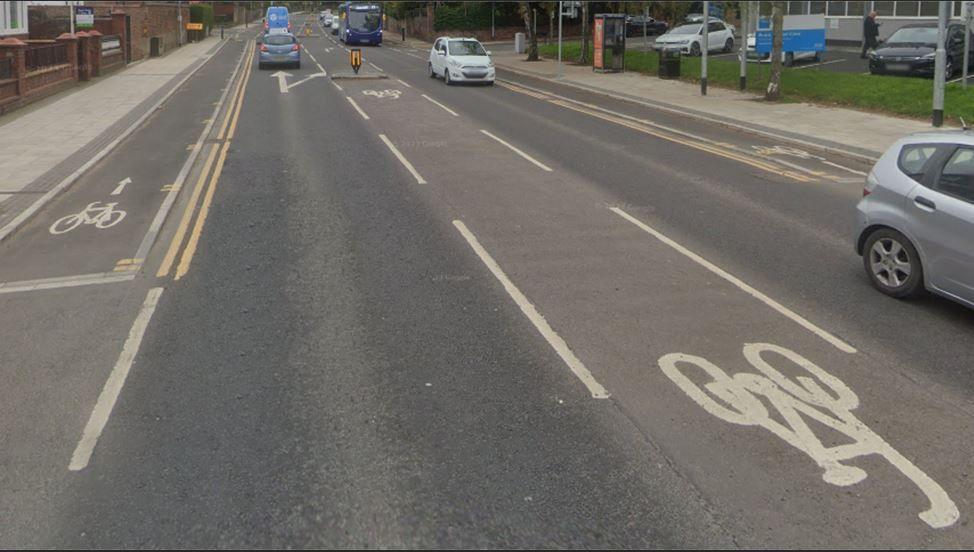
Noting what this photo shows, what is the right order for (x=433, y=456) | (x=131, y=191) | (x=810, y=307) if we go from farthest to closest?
(x=131, y=191), (x=810, y=307), (x=433, y=456)

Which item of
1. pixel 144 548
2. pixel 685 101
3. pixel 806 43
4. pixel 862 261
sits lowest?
pixel 144 548

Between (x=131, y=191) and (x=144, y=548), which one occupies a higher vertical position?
(x=131, y=191)

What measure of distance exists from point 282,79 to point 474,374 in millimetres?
29885

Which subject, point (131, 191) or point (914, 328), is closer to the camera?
point (914, 328)

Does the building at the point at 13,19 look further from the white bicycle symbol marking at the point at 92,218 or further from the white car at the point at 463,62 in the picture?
the white bicycle symbol marking at the point at 92,218

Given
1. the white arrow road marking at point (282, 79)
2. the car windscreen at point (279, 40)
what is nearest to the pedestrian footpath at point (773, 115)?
the white arrow road marking at point (282, 79)

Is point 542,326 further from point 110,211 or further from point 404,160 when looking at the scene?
point 404,160

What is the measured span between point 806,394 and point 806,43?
31595 millimetres

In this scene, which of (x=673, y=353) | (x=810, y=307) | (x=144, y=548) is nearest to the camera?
(x=144, y=548)

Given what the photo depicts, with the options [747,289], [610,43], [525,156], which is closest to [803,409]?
[747,289]

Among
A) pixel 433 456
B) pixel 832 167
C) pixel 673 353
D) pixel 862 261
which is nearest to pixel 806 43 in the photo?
pixel 832 167

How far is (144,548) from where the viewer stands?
434 centimetres

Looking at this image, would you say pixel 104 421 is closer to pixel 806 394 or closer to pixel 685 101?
pixel 806 394

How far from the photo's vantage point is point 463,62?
104 ft
